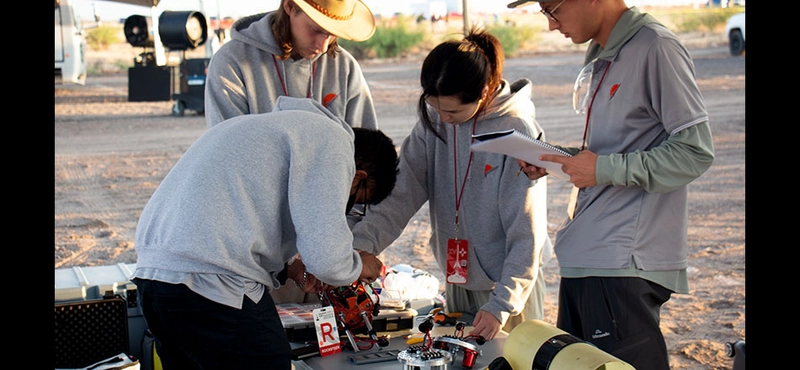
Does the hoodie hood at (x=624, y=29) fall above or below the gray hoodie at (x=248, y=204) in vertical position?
above

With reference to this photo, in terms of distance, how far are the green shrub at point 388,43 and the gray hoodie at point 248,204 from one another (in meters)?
16.6

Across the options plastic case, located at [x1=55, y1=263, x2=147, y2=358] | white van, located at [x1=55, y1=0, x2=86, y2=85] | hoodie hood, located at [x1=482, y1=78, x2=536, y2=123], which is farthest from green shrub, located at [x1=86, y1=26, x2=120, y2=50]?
hoodie hood, located at [x1=482, y1=78, x2=536, y2=123]

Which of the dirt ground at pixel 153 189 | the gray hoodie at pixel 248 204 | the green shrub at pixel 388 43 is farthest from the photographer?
the green shrub at pixel 388 43

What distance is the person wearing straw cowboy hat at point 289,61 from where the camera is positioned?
239 cm

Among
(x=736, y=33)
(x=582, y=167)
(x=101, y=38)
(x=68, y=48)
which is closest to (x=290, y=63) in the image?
(x=582, y=167)

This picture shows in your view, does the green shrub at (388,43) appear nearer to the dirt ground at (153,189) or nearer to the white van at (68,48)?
the dirt ground at (153,189)

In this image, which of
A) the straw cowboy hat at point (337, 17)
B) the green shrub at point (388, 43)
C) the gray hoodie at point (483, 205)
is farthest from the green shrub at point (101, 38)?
the gray hoodie at point (483, 205)

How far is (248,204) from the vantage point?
168 centimetres

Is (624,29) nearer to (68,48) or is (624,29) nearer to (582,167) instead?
(582,167)

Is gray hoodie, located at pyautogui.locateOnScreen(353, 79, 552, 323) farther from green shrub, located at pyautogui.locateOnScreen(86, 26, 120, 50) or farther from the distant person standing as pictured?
green shrub, located at pyautogui.locateOnScreen(86, 26, 120, 50)

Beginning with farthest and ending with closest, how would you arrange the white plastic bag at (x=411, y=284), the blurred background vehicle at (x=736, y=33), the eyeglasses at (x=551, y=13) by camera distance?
the blurred background vehicle at (x=736, y=33) < the white plastic bag at (x=411, y=284) < the eyeglasses at (x=551, y=13)

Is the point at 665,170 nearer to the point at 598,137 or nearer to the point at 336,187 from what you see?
the point at 598,137

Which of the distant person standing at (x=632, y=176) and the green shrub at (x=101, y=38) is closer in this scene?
the distant person standing at (x=632, y=176)

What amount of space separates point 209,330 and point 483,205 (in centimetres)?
86
